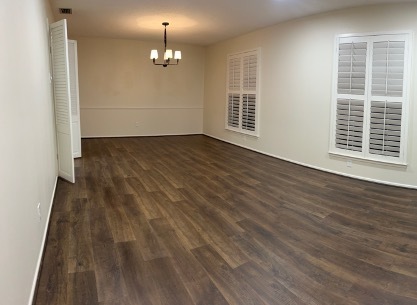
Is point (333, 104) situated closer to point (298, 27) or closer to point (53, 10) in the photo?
point (298, 27)

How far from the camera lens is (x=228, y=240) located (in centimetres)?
303

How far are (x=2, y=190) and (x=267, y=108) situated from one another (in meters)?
5.84

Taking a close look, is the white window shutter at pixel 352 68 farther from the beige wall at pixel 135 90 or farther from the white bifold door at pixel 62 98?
the beige wall at pixel 135 90

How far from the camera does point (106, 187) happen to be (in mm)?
4551

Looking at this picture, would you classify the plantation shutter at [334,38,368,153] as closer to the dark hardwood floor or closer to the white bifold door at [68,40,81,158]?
the dark hardwood floor


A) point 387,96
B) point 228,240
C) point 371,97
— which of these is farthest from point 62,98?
point 387,96

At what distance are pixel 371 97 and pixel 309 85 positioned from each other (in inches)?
45.5

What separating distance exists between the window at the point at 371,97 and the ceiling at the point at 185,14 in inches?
24.0

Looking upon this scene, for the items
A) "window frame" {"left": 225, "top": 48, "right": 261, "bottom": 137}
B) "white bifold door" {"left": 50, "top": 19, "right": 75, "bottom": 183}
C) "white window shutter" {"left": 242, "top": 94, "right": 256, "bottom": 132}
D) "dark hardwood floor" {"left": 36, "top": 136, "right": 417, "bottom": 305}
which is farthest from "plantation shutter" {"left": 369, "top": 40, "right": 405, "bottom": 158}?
"white bifold door" {"left": 50, "top": 19, "right": 75, "bottom": 183}

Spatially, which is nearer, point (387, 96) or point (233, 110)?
point (387, 96)

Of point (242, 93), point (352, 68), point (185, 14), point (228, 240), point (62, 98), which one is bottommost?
point (228, 240)

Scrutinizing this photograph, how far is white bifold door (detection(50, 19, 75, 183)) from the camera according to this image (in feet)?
14.6

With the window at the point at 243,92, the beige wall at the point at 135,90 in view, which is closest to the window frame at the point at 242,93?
the window at the point at 243,92

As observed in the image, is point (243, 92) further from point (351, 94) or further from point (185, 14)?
point (351, 94)
